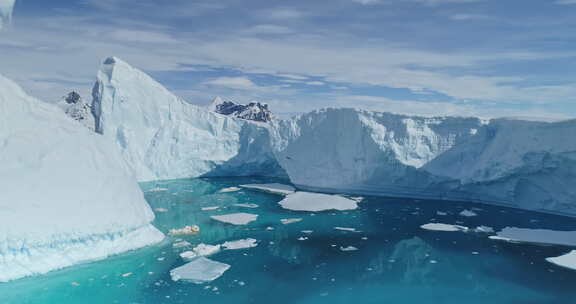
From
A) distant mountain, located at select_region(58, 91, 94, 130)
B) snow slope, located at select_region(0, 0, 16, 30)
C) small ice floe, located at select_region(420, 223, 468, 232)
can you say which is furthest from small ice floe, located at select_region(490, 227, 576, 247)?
distant mountain, located at select_region(58, 91, 94, 130)

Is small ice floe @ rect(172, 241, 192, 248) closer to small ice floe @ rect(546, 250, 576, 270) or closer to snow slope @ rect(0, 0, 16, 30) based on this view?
snow slope @ rect(0, 0, 16, 30)

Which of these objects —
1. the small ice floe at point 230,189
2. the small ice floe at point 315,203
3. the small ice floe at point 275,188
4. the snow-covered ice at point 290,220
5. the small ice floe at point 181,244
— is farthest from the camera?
the small ice floe at point 275,188

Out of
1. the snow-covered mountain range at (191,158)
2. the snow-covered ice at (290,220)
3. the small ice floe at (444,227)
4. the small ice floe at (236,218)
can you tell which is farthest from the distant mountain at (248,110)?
the small ice floe at (444,227)

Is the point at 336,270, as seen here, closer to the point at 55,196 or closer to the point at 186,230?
the point at 186,230

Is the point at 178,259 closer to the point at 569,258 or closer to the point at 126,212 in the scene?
the point at 126,212

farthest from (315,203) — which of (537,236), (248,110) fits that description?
(248,110)

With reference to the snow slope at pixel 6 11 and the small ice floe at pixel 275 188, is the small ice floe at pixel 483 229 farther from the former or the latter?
the snow slope at pixel 6 11
